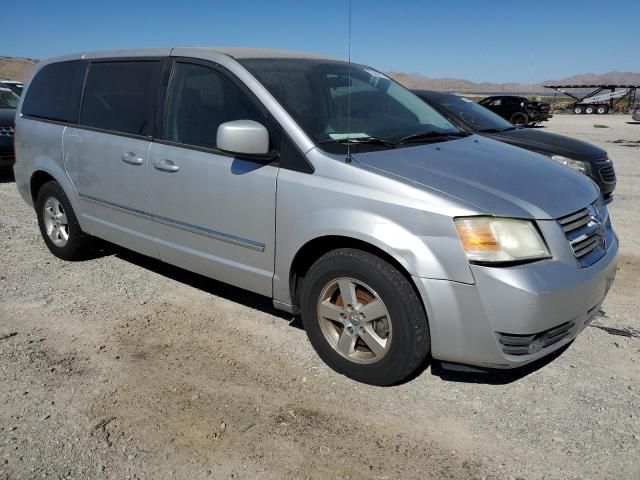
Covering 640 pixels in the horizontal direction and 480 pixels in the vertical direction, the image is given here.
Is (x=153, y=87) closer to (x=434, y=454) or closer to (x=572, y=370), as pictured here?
(x=434, y=454)

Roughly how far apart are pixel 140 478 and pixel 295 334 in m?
1.56

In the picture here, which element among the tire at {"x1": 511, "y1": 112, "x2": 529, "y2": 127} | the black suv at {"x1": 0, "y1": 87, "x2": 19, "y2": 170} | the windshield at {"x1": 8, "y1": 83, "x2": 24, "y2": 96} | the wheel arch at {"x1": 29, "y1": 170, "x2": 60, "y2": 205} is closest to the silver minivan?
the wheel arch at {"x1": 29, "y1": 170, "x2": 60, "y2": 205}

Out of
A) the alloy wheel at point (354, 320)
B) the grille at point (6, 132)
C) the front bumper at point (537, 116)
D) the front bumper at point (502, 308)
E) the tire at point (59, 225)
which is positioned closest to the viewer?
the front bumper at point (502, 308)

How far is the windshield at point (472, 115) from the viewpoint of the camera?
7492 millimetres

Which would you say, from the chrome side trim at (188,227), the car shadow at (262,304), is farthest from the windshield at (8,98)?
the chrome side trim at (188,227)

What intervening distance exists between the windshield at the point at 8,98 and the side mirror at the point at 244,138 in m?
9.01

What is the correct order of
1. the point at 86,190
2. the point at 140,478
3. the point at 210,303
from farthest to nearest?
the point at 86,190 → the point at 210,303 → the point at 140,478

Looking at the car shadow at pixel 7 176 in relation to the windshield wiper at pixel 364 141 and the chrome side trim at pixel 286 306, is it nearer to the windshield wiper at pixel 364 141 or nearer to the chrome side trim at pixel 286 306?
the chrome side trim at pixel 286 306

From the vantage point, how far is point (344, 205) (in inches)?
118

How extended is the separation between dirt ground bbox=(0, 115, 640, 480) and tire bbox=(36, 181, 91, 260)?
83 cm

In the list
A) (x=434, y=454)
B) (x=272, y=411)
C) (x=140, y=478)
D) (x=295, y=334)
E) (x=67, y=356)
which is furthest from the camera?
(x=295, y=334)

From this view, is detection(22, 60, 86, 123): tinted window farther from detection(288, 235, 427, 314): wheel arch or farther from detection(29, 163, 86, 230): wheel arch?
detection(288, 235, 427, 314): wheel arch

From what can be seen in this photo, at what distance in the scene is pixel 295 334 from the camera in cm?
382

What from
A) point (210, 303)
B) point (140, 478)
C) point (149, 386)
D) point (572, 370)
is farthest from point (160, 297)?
point (572, 370)
